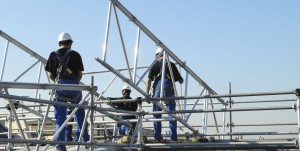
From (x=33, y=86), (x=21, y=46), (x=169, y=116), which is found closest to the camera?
(x=33, y=86)

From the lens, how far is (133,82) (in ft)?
28.4

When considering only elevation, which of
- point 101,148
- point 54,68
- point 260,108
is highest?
point 54,68

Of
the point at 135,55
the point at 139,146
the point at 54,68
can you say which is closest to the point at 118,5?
the point at 135,55

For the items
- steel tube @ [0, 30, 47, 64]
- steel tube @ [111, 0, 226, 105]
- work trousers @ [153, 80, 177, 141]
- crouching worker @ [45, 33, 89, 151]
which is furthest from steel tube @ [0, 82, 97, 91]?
steel tube @ [0, 30, 47, 64]

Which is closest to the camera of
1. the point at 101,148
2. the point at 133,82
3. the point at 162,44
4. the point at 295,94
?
the point at 295,94

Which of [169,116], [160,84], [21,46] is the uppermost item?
[21,46]

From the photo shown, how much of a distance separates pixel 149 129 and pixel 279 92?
6.57 m

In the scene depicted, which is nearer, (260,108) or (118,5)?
(260,108)

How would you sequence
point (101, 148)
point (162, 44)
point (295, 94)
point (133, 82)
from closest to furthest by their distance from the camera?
point (295, 94)
point (101, 148)
point (133, 82)
point (162, 44)

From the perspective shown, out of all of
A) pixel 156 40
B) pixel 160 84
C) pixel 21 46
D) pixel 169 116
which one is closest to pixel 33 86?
pixel 156 40

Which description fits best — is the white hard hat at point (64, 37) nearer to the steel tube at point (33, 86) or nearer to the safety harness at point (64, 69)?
the safety harness at point (64, 69)

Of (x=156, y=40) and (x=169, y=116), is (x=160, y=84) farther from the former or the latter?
(x=156, y=40)

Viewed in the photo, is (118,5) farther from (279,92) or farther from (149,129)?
(149,129)

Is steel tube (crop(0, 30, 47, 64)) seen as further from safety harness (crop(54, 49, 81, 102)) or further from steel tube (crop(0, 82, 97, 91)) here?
Answer: steel tube (crop(0, 82, 97, 91))
